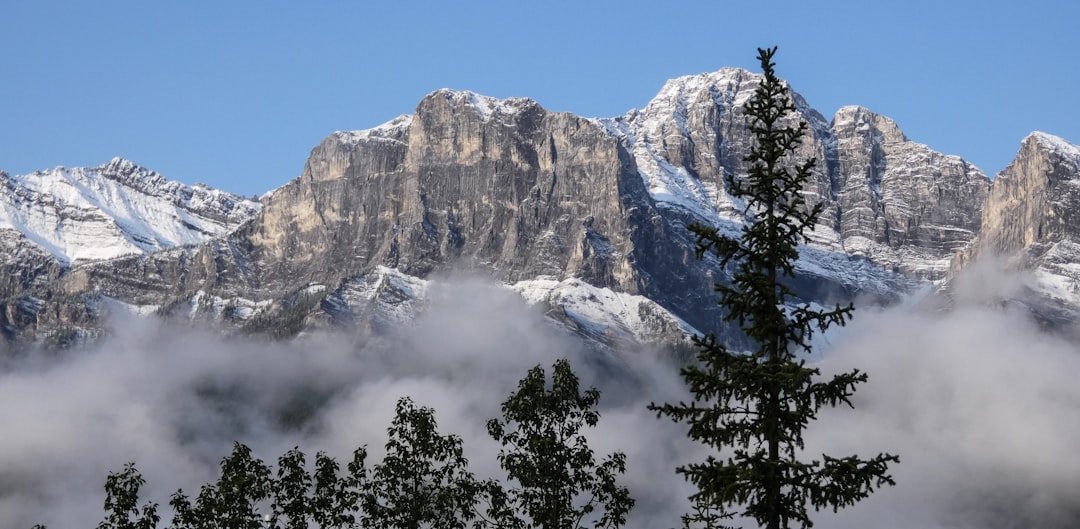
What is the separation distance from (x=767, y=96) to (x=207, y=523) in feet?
91.8

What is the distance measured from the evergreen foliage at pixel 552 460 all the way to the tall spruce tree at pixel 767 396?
1526cm

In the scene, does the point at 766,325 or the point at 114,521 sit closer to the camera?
the point at 766,325

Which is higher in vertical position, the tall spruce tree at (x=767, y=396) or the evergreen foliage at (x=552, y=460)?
the evergreen foliage at (x=552, y=460)

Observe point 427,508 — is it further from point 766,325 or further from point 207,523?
point 766,325

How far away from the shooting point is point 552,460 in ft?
193

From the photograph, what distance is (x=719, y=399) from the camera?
141 feet

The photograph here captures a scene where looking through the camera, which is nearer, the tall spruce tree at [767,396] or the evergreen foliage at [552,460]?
the tall spruce tree at [767,396]

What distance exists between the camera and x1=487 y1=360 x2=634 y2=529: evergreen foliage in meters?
58.8

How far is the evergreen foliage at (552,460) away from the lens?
58.8 metres

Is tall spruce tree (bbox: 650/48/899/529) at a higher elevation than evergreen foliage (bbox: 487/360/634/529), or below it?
below

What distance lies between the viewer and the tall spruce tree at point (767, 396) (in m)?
42.0

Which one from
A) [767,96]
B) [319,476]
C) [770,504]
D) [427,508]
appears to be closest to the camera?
[770,504]

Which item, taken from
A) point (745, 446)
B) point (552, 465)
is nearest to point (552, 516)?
point (552, 465)

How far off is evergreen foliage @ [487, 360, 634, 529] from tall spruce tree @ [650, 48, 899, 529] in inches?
601
